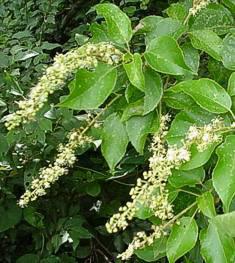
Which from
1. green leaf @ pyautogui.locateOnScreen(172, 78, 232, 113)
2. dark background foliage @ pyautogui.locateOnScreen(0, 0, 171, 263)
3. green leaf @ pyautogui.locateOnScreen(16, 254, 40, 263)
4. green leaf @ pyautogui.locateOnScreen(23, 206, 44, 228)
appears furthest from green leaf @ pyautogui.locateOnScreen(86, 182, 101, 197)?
green leaf @ pyautogui.locateOnScreen(172, 78, 232, 113)

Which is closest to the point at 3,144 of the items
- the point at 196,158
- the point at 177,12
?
the point at 177,12

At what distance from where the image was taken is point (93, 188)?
2086mm

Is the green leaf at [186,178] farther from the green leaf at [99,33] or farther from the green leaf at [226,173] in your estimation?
the green leaf at [99,33]

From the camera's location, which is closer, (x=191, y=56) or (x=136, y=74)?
(x=136, y=74)

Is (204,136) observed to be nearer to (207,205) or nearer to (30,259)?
(207,205)

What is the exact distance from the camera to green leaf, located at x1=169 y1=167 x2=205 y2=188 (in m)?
1.16

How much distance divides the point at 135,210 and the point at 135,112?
21 cm

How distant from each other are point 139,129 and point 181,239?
22cm

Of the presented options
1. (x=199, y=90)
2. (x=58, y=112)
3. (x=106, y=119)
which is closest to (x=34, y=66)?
(x=58, y=112)

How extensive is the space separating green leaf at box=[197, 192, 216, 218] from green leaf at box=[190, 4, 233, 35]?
0.41 meters

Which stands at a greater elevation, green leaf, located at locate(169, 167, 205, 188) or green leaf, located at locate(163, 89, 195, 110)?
green leaf, located at locate(163, 89, 195, 110)

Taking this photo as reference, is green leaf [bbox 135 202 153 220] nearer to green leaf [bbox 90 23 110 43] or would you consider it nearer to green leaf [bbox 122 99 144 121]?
green leaf [bbox 122 99 144 121]

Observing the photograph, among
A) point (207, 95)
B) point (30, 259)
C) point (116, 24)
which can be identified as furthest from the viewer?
point (30, 259)

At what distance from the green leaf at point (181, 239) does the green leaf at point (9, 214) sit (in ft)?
3.65
